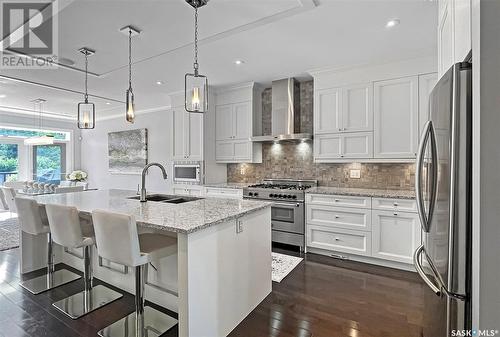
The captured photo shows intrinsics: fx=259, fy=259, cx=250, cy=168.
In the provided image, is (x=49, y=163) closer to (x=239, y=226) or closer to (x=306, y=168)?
(x=306, y=168)

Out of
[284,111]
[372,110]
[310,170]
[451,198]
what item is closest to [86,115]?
[284,111]

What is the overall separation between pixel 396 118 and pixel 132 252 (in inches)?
135

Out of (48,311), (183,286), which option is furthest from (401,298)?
(48,311)

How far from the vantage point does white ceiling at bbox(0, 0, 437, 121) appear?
232cm

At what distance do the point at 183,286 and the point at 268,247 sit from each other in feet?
3.42

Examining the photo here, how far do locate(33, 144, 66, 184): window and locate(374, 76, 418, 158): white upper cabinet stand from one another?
28.4ft

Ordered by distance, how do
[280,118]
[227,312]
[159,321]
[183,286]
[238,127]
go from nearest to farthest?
[183,286] → [227,312] → [159,321] → [280,118] → [238,127]

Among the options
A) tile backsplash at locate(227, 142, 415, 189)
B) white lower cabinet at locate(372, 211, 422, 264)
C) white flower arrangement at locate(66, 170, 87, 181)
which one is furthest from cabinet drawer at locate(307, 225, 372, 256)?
white flower arrangement at locate(66, 170, 87, 181)

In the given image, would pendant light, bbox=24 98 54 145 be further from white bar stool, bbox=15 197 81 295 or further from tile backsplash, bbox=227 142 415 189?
tile backsplash, bbox=227 142 415 189

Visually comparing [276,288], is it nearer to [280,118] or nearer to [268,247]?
[268,247]

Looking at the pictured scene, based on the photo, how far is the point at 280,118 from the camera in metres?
4.37

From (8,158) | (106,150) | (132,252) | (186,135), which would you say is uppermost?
(186,135)

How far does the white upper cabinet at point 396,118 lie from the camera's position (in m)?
3.33

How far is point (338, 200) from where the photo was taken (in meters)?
3.53
